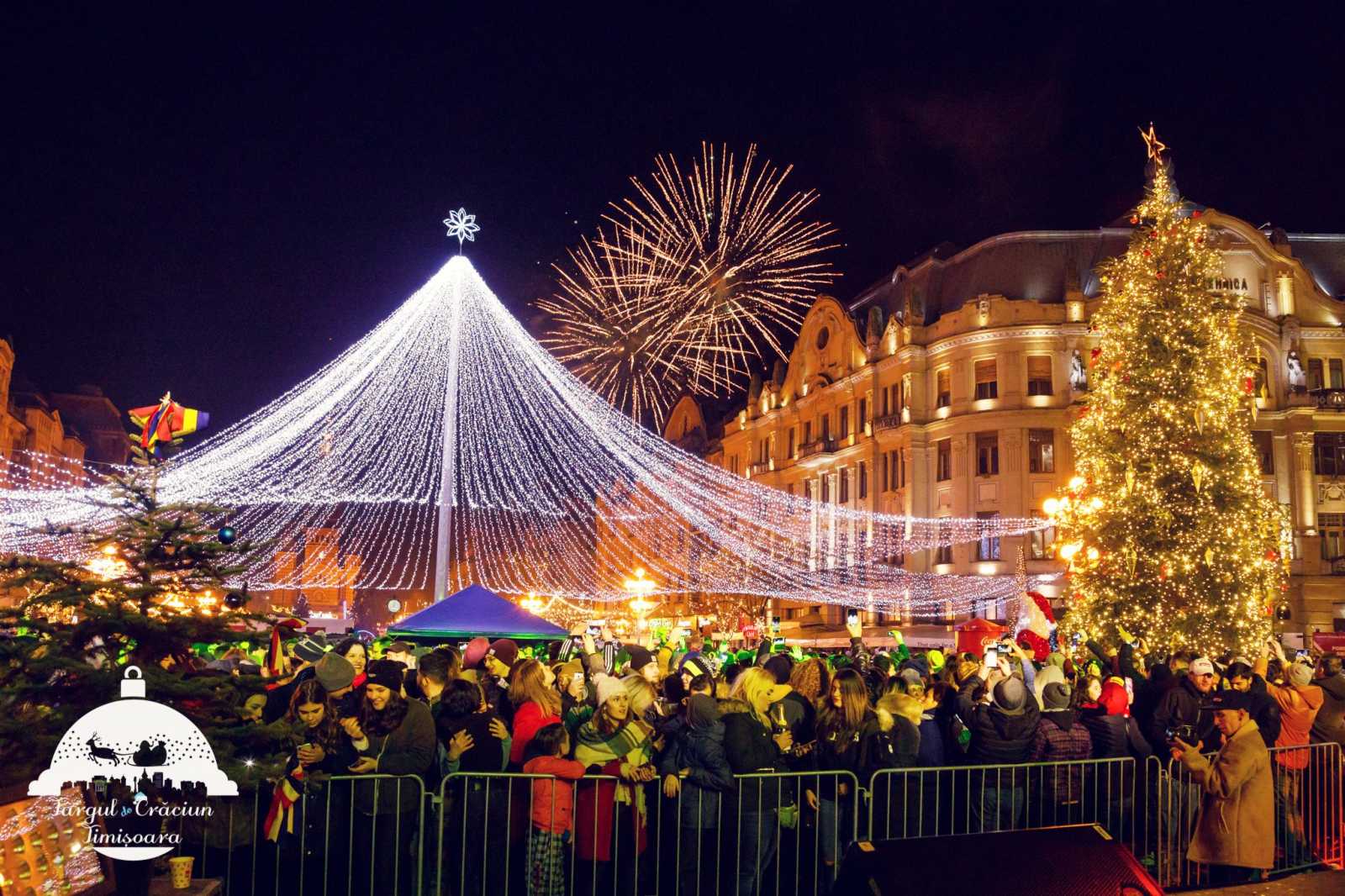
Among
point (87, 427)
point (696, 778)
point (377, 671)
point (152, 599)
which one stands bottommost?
point (696, 778)

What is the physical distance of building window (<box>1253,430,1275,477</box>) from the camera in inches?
1889

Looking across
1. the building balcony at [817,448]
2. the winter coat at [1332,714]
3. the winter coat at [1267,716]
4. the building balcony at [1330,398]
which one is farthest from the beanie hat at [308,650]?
the building balcony at [817,448]

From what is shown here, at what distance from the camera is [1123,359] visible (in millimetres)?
24344

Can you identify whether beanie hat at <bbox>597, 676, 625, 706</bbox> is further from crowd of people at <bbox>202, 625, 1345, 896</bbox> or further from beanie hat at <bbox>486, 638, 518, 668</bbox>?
beanie hat at <bbox>486, 638, 518, 668</bbox>

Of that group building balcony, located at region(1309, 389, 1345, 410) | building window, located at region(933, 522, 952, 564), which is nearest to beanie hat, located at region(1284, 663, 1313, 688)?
building window, located at region(933, 522, 952, 564)

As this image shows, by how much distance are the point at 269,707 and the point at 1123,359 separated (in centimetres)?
2103

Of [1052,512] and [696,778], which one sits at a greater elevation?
[1052,512]

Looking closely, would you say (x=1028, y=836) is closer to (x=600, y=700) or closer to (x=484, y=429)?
(x=600, y=700)

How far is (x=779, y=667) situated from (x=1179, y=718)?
3.47 m

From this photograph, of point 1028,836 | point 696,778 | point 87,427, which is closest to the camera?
point 1028,836

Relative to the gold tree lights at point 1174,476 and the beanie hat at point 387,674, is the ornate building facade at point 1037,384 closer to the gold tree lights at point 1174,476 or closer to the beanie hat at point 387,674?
the gold tree lights at point 1174,476

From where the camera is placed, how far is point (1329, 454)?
4884 cm

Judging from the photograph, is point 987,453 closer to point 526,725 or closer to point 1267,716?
point 1267,716

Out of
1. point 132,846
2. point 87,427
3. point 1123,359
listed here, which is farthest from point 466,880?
point 87,427
